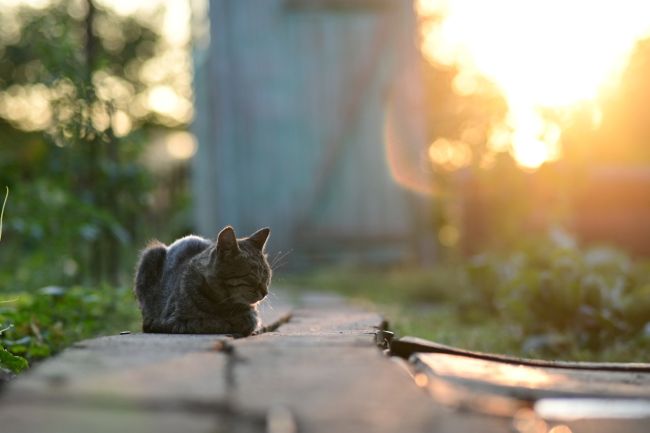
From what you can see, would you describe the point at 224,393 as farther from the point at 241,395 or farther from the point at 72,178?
the point at 72,178

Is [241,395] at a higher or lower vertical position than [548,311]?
higher

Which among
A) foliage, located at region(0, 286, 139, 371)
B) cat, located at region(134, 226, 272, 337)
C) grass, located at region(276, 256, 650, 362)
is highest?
cat, located at region(134, 226, 272, 337)

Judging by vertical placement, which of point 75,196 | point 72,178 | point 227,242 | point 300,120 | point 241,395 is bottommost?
point 241,395

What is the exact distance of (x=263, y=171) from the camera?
1082 centimetres

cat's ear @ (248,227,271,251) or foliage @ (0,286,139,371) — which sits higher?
cat's ear @ (248,227,271,251)

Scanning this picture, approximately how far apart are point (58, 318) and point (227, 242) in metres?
1.61

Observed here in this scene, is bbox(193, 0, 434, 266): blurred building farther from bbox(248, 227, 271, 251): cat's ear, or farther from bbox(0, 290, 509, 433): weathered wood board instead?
bbox(0, 290, 509, 433): weathered wood board

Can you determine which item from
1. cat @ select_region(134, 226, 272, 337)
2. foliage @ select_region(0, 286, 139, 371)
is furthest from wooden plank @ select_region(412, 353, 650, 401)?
foliage @ select_region(0, 286, 139, 371)

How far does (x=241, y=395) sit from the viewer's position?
1914 mm

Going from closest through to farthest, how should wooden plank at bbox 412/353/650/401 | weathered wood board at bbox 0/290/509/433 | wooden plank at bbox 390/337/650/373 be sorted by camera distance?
1. weathered wood board at bbox 0/290/509/433
2. wooden plank at bbox 412/353/650/401
3. wooden plank at bbox 390/337/650/373

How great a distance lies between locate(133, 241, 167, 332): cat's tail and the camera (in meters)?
3.70

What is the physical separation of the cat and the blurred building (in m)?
7.02

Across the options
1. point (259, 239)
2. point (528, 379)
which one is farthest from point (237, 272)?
point (528, 379)

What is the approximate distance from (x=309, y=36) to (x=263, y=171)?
1920 mm
